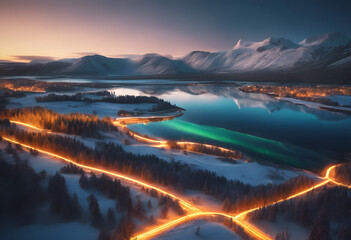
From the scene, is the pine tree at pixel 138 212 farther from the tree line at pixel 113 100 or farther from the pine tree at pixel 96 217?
the tree line at pixel 113 100

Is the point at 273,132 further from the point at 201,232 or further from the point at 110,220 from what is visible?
the point at 110,220

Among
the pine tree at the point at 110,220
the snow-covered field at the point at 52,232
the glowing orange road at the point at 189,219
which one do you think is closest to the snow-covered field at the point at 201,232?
the glowing orange road at the point at 189,219

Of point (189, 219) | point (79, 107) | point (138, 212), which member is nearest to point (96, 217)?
point (138, 212)

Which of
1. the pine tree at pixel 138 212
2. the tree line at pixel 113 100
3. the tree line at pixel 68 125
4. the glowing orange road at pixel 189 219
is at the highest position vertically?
the tree line at pixel 113 100

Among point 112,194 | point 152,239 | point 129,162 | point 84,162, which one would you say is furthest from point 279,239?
point 84,162

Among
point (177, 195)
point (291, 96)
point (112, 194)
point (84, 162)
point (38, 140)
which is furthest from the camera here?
point (291, 96)

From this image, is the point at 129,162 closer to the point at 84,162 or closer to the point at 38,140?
the point at 84,162

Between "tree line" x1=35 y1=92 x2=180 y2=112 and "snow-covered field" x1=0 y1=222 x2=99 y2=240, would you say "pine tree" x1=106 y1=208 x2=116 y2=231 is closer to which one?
"snow-covered field" x1=0 y1=222 x2=99 y2=240

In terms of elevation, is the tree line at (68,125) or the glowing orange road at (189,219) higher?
the tree line at (68,125)
